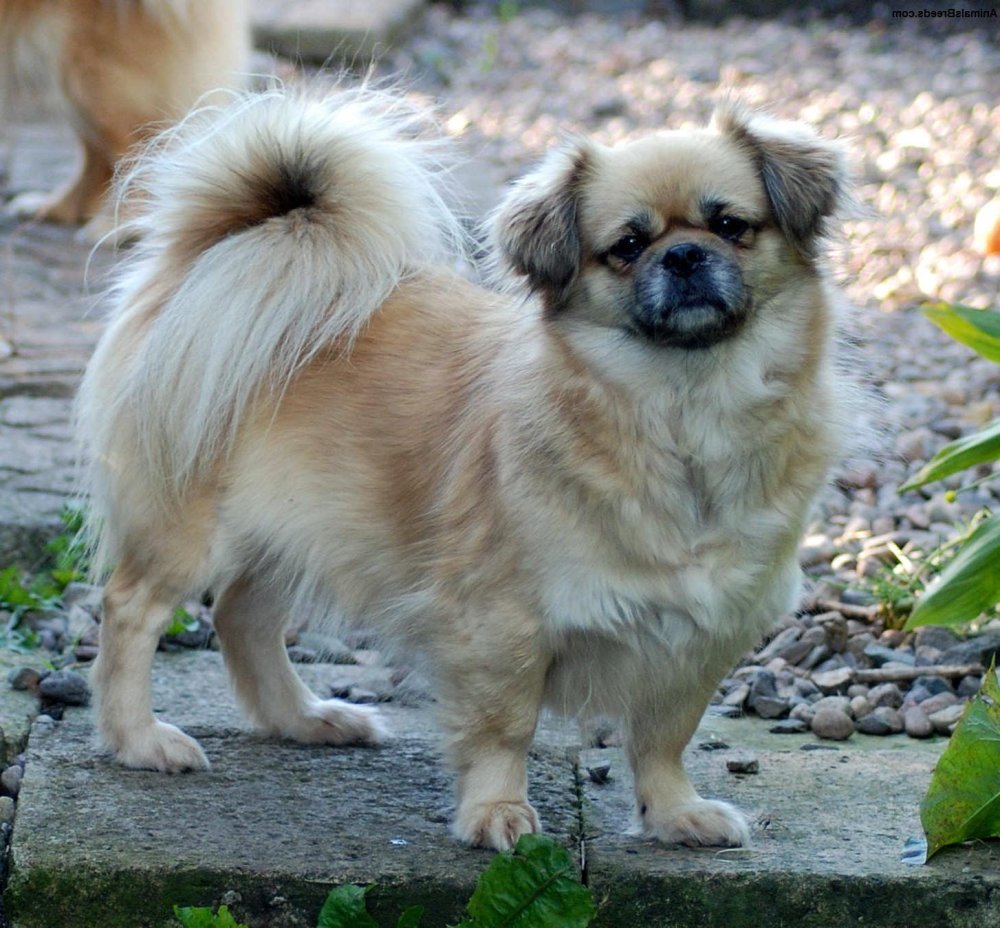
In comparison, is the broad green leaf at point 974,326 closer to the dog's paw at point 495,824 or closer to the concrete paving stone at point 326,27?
the dog's paw at point 495,824

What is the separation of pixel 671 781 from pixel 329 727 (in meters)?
0.79

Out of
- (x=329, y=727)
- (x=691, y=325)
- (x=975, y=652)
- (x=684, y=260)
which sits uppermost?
(x=684, y=260)

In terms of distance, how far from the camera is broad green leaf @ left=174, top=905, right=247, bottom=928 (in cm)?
239

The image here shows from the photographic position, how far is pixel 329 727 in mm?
3281

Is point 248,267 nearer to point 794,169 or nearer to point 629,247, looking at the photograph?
point 629,247

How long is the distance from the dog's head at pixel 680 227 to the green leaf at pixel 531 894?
927 mm

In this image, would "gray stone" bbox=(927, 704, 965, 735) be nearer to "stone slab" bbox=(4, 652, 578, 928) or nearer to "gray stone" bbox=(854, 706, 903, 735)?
"gray stone" bbox=(854, 706, 903, 735)

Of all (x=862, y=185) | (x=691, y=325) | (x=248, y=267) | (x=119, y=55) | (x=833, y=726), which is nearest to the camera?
(x=691, y=325)

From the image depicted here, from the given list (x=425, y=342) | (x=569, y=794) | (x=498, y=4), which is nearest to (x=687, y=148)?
(x=425, y=342)

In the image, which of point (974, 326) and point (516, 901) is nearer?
point (516, 901)

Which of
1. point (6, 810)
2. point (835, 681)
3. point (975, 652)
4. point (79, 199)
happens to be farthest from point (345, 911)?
point (79, 199)

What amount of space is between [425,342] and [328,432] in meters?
0.27

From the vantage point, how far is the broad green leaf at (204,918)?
2387 mm

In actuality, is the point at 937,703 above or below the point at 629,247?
below
